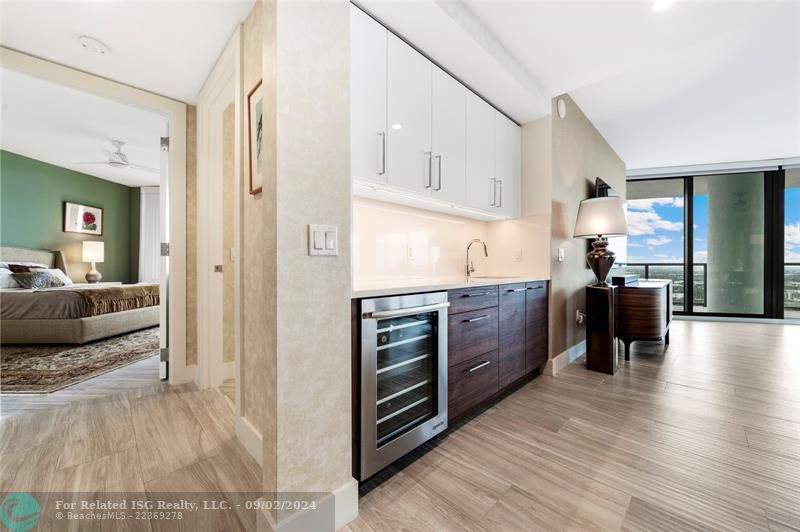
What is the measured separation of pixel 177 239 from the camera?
2746 mm

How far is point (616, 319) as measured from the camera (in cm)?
349

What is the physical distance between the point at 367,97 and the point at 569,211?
8.36 feet

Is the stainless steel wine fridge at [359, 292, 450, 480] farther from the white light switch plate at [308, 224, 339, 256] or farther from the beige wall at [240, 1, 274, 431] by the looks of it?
the beige wall at [240, 1, 274, 431]

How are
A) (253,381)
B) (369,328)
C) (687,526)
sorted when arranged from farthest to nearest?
(253,381), (369,328), (687,526)

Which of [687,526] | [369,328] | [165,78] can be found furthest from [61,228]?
[687,526]

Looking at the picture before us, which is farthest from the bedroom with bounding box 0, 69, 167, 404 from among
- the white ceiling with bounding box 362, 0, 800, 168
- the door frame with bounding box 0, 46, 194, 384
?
the white ceiling with bounding box 362, 0, 800, 168

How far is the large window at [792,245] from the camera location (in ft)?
18.0

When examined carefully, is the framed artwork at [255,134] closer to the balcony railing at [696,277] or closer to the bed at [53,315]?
the bed at [53,315]

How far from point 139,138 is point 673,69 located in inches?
227

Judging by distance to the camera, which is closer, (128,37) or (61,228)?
(128,37)

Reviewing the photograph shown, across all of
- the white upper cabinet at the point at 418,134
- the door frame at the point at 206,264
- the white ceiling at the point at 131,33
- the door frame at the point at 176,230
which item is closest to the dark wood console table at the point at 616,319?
the white upper cabinet at the point at 418,134

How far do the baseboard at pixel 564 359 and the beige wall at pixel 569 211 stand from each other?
4 cm

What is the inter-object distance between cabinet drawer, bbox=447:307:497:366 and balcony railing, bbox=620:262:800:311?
4799 mm

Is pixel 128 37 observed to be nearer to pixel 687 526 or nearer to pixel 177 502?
pixel 177 502
